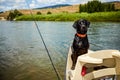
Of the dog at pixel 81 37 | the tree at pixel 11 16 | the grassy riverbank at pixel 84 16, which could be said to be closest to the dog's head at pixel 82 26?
the dog at pixel 81 37

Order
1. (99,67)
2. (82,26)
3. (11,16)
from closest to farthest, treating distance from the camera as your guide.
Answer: (99,67)
(82,26)
(11,16)

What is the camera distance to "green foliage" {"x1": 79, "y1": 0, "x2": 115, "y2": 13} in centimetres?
5512

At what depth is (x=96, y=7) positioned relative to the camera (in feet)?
181

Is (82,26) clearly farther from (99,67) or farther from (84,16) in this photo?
(84,16)

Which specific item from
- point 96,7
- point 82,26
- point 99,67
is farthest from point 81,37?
point 96,7

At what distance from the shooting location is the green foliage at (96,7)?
5512 centimetres

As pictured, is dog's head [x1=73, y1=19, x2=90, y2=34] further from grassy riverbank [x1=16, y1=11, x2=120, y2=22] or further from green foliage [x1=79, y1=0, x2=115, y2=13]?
green foliage [x1=79, y1=0, x2=115, y2=13]

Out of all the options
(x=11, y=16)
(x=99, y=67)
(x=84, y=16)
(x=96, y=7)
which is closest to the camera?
(x=99, y=67)

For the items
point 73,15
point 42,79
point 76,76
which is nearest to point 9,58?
point 42,79

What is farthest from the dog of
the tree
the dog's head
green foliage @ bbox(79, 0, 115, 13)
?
the tree

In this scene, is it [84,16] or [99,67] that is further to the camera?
[84,16]

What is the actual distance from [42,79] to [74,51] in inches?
110

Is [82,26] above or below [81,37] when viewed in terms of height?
above

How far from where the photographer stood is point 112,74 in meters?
4.09
